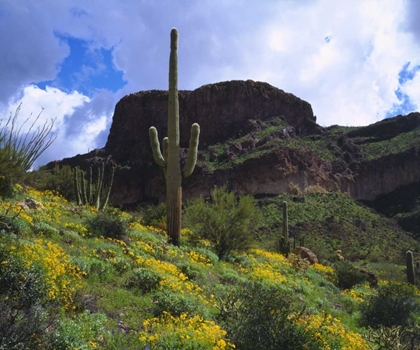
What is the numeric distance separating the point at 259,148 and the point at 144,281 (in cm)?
7264

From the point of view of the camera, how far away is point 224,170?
249 ft

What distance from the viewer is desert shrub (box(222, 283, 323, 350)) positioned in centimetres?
571

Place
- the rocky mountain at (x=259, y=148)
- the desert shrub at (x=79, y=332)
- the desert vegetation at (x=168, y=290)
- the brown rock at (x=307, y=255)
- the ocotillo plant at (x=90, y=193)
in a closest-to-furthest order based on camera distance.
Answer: the desert shrub at (x=79, y=332) < the desert vegetation at (x=168, y=290) < the ocotillo plant at (x=90, y=193) < the brown rock at (x=307, y=255) < the rocky mountain at (x=259, y=148)

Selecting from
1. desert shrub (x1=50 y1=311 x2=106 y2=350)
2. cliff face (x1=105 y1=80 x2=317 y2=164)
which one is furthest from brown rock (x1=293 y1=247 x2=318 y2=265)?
cliff face (x1=105 y1=80 x2=317 y2=164)

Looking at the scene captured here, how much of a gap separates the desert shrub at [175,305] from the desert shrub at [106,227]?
14.6 feet

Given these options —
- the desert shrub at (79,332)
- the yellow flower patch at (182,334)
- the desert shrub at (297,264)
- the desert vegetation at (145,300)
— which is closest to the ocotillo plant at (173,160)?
the desert vegetation at (145,300)

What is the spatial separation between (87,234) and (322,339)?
21.0 feet

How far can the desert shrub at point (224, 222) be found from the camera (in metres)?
15.0

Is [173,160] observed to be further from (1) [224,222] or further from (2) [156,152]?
(1) [224,222]

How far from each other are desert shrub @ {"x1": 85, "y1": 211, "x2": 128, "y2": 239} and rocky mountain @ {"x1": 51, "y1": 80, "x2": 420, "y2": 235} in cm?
6086

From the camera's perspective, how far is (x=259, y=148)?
260 ft

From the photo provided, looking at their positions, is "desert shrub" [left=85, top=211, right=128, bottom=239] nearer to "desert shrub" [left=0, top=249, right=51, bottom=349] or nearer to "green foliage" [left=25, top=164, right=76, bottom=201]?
"desert shrub" [left=0, top=249, right=51, bottom=349]

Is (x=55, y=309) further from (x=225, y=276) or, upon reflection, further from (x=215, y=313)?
(x=225, y=276)

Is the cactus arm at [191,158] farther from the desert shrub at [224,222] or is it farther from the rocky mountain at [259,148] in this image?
the rocky mountain at [259,148]
